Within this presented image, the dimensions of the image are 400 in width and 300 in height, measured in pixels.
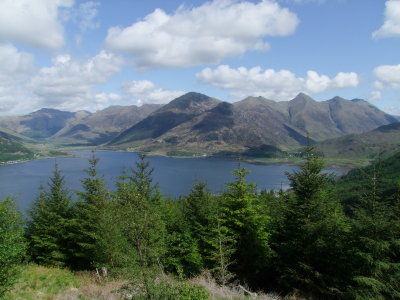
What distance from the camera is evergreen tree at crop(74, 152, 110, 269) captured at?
30.5 metres

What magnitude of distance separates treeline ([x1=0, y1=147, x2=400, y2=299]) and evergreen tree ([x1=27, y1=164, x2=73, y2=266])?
4.8 inches

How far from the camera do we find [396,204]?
28.4 meters

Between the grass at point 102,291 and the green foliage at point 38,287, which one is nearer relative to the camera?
the grass at point 102,291

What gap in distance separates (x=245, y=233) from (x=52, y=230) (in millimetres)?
22548

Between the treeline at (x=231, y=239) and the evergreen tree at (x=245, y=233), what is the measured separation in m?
0.10

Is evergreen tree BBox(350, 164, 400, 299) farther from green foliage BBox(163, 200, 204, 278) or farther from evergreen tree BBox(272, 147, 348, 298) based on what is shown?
green foliage BBox(163, 200, 204, 278)

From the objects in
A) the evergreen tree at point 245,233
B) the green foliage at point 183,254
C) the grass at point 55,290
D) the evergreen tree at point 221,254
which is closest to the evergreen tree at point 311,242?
→ the evergreen tree at point 245,233

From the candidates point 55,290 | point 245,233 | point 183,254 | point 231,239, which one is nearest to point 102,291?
point 55,290

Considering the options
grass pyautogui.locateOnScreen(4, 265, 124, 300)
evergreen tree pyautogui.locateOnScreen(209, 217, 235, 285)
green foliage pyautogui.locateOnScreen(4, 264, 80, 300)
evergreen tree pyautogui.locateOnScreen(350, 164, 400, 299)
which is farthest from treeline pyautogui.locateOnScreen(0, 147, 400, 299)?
green foliage pyautogui.locateOnScreen(4, 264, 80, 300)

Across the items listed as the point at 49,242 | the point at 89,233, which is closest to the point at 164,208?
the point at 89,233

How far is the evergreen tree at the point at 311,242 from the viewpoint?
23141 mm

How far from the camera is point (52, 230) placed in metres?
34.9

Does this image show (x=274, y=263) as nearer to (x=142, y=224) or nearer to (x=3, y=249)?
(x=142, y=224)

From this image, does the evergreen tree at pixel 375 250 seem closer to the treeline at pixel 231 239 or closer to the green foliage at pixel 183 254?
the treeline at pixel 231 239
